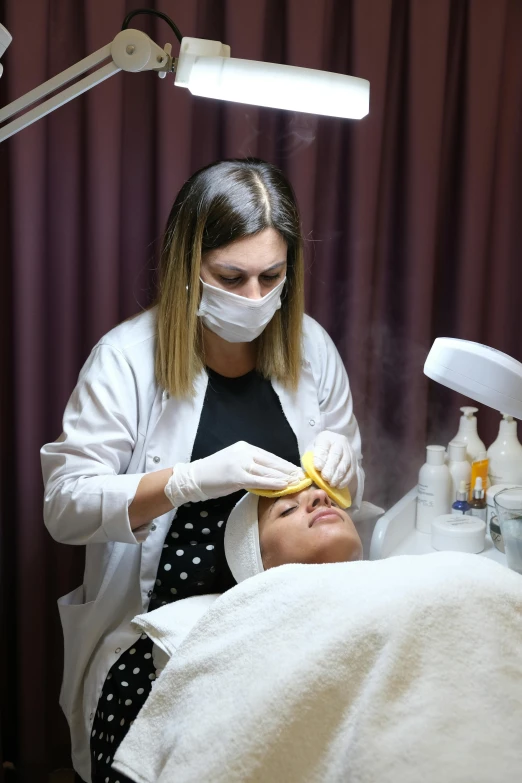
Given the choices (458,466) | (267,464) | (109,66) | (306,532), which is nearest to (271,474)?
(267,464)

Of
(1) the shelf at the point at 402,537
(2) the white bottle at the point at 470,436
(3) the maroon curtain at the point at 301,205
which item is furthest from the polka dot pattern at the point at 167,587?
(2) the white bottle at the point at 470,436

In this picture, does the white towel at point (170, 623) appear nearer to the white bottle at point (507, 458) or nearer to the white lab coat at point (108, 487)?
the white lab coat at point (108, 487)

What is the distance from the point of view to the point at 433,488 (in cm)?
195

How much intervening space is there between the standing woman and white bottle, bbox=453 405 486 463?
0.38 metres

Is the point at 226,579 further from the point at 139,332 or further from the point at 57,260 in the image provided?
the point at 57,260

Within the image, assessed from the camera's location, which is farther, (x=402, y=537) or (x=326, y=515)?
(x=402, y=537)

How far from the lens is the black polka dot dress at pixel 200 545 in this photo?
146 centimetres

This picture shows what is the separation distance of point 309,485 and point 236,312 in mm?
378

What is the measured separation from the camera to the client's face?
4.89 feet

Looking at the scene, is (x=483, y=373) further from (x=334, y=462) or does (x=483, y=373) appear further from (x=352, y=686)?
(x=352, y=686)

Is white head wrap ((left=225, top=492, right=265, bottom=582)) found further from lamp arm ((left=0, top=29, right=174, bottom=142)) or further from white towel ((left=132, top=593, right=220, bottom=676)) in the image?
lamp arm ((left=0, top=29, right=174, bottom=142))

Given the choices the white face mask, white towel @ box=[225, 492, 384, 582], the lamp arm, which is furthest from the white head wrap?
the lamp arm

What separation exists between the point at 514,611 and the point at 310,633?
0.29 meters

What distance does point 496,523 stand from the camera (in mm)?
1828
